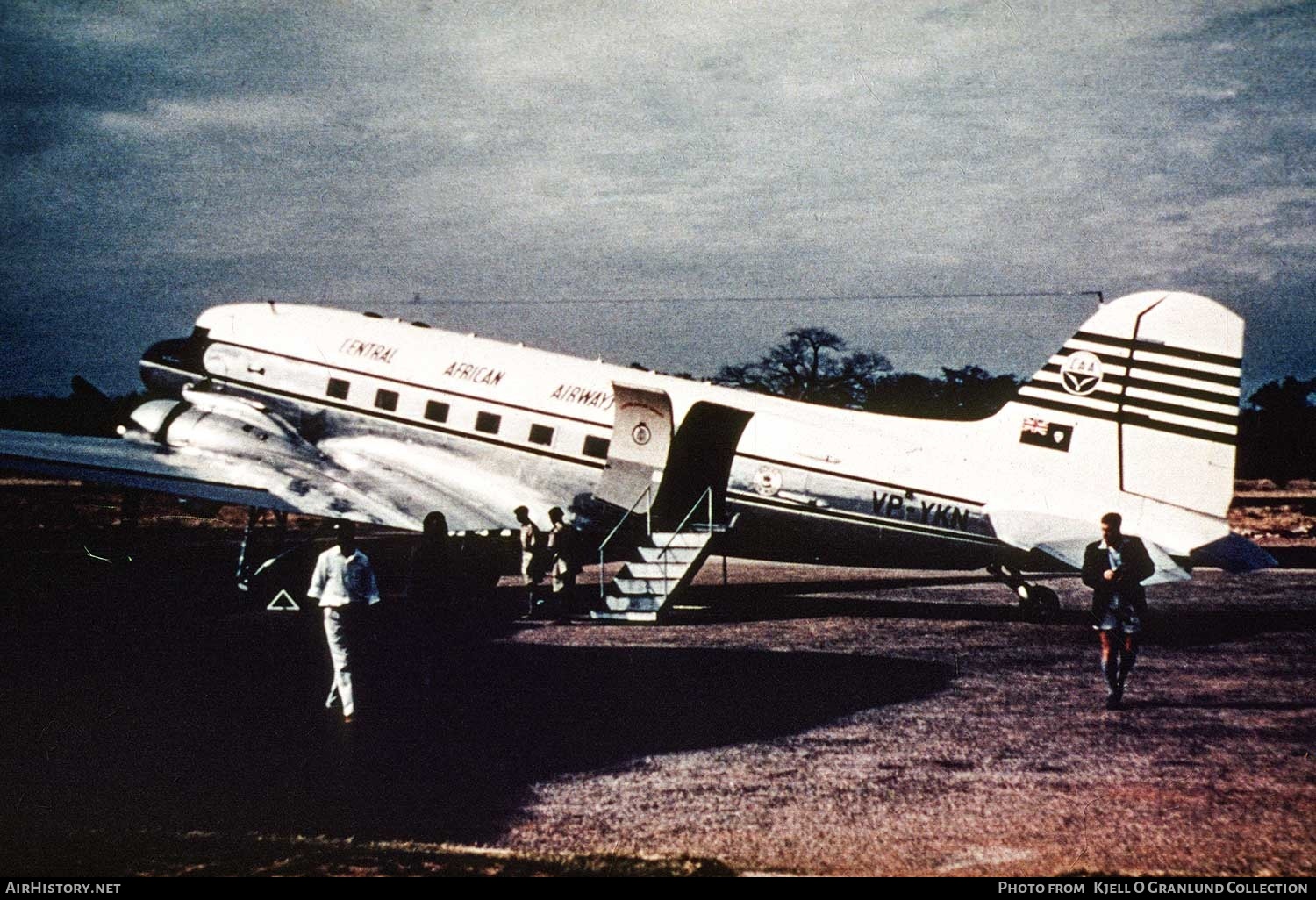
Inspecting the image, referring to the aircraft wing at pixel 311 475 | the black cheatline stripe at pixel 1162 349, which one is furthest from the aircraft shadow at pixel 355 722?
the black cheatline stripe at pixel 1162 349

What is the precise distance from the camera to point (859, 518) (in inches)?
683

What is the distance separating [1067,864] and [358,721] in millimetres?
6441

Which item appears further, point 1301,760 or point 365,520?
point 365,520

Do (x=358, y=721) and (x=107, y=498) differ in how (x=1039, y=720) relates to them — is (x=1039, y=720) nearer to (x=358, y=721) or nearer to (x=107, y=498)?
(x=358, y=721)

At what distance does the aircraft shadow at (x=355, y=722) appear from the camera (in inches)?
308

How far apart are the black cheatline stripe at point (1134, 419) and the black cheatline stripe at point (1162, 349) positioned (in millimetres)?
949

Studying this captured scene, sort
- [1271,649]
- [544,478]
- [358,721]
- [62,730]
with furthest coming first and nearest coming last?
[544,478] < [1271,649] < [358,721] < [62,730]

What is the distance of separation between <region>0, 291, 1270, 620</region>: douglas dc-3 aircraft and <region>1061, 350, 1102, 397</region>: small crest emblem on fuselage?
0.03 m

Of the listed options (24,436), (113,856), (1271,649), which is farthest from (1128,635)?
(24,436)

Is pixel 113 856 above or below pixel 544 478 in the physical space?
below

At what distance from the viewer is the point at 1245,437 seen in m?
55.0

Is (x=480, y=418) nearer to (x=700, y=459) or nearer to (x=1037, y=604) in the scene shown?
(x=700, y=459)

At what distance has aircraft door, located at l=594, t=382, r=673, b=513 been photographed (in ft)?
60.6

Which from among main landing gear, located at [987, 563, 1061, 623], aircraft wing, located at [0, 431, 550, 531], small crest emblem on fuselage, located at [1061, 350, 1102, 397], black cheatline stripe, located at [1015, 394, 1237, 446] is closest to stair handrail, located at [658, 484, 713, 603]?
aircraft wing, located at [0, 431, 550, 531]
